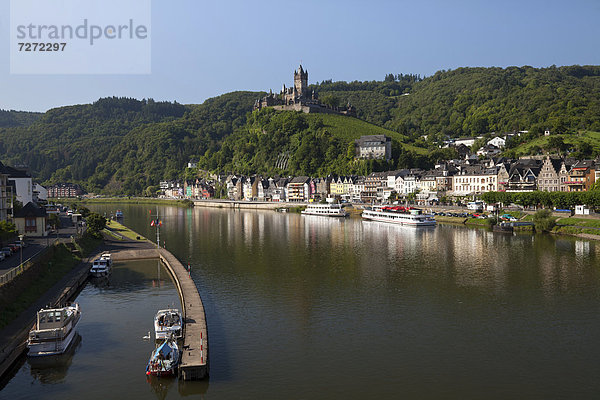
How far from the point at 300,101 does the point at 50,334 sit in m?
167

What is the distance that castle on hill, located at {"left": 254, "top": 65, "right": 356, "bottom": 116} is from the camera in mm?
182625

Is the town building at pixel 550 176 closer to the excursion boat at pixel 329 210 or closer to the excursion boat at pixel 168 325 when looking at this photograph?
the excursion boat at pixel 329 210

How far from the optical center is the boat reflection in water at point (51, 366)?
Result: 20.5 m

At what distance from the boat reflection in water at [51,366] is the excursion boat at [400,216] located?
201 ft

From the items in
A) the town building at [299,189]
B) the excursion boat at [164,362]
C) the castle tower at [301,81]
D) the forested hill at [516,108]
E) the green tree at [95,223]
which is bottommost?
the excursion boat at [164,362]

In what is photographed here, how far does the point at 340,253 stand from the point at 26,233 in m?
30.5

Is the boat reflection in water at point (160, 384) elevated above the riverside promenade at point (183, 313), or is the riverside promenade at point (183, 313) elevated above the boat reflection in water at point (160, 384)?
the riverside promenade at point (183, 313)

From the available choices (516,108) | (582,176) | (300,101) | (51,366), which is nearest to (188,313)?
(51,366)

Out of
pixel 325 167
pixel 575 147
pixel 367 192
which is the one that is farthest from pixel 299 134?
pixel 575 147

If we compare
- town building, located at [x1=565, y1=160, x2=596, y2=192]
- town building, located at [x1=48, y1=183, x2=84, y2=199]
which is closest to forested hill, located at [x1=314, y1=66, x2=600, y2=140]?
town building, located at [x1=565, y1=160, x2=596, y2=192]

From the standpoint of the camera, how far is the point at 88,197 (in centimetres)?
19150

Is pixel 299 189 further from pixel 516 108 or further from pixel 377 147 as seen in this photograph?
pixel 516 108

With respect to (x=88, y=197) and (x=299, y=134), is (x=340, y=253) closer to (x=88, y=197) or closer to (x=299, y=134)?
(x=299, y=134)

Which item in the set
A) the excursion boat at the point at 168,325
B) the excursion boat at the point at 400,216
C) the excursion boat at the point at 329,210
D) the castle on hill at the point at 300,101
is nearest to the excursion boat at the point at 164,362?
the excursion boat at the point at 168,325
